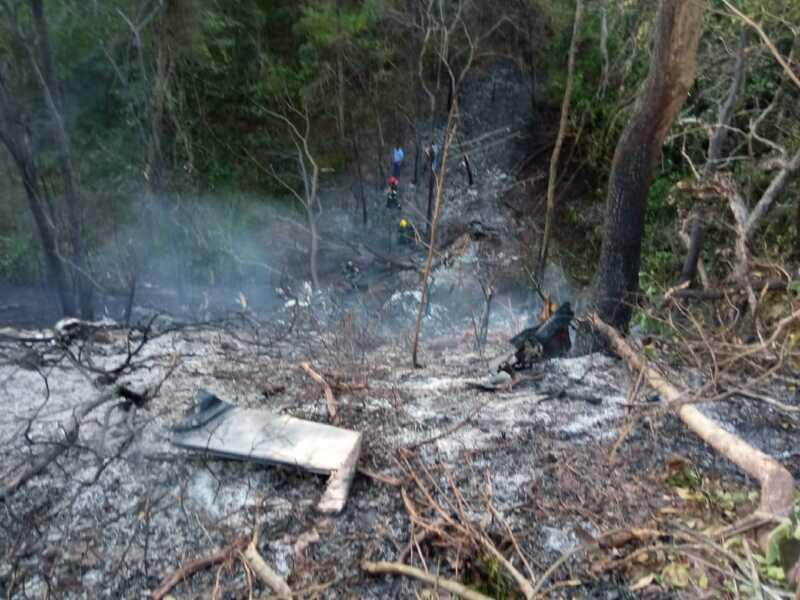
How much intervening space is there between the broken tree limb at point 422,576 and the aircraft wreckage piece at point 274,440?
404 millimetres

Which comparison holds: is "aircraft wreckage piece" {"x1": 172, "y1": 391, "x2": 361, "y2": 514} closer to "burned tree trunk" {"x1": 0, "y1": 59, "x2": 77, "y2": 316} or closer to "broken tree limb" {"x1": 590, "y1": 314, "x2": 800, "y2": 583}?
"broken tree limb" {"x1": 590, "y1": 314, "x2": 800, "y2": 583}

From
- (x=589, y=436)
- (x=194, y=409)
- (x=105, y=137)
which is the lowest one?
(x=105, y=137)

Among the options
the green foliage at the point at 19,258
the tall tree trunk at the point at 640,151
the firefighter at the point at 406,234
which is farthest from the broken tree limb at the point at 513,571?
the green foliage at the point at 19,258

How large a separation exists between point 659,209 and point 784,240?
4406 mm

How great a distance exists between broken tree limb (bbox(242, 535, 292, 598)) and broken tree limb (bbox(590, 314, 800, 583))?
6.08 feet

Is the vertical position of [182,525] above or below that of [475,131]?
above

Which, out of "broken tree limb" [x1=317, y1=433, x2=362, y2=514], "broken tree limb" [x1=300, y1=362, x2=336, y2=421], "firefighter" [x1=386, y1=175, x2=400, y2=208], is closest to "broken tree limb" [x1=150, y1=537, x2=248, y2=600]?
"broken tree limb" [x1=317, y1=433, x2=362, y2=514]

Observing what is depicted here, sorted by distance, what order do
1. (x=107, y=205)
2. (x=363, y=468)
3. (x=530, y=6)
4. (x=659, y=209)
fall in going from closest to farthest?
(x=363, y=468), (x=659, y=209), (x=107, y=205), (x=530, y=6)

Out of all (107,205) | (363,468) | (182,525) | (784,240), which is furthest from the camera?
(107,205)

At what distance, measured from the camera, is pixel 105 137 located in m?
12.0

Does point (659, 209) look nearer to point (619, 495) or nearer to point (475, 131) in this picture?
point (475, 131)

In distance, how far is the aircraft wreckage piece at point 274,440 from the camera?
9.58 feet

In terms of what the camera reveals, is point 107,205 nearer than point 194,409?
No

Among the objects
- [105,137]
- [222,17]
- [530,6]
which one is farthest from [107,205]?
[530,6]
